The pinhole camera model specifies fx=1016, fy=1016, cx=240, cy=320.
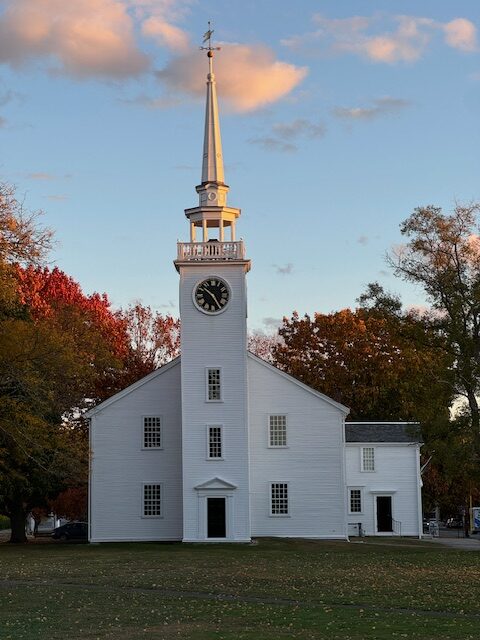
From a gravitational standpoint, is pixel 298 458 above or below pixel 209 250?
below

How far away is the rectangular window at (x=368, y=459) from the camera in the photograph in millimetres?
56344

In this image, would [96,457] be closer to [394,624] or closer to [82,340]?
[82,340]

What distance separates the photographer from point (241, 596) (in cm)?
2239

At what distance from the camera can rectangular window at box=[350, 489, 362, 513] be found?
56.0m

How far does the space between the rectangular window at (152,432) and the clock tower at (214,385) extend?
287cm

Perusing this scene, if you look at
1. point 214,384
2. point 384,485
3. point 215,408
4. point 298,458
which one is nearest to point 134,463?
point 215,408

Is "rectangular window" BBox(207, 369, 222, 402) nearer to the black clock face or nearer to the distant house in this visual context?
the black clock face

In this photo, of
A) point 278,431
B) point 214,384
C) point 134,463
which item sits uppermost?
point 214,384

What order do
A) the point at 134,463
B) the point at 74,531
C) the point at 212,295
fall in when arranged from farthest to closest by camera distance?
the point at 74,531 → the point at 134,463 → the point at 212,295

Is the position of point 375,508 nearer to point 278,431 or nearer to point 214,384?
point 278,431

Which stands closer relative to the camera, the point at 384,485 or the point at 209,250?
the point at 209,250

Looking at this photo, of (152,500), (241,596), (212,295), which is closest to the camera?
(241,596)

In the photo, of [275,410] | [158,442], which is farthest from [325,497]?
[158,442]

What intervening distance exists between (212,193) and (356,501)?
19.4 m
